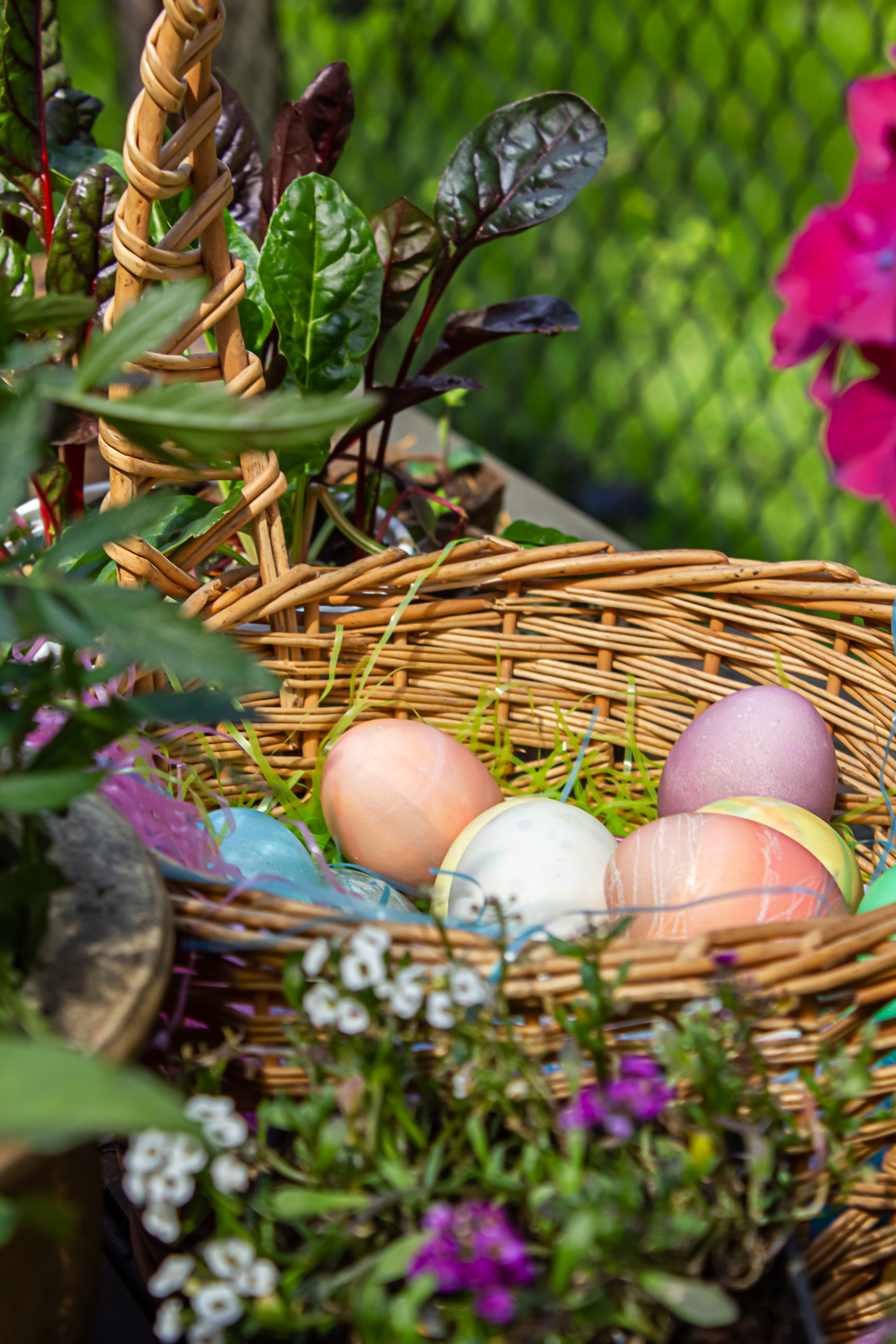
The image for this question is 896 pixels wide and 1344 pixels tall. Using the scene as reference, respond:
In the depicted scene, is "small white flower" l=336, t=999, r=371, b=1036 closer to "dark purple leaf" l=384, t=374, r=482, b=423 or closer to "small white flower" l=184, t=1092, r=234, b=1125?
"small white flower" l=184, t=1092, r=234, b=1125

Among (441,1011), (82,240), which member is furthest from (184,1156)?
(82,240)

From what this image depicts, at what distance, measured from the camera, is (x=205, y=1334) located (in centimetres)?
41

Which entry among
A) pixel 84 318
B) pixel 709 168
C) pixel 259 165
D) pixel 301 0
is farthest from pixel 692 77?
pixel 84 318

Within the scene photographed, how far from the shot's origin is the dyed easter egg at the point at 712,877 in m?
0.61

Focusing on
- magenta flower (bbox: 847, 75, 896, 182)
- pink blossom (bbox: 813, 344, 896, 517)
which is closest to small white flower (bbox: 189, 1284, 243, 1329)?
pink blossom (bbox: 813, 344, 896, 517)

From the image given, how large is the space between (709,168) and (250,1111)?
2879 millimetres

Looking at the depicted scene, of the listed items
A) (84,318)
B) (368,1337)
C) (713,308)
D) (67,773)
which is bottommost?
(713,308)

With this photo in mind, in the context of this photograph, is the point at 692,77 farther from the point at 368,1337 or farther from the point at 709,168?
the point at 368,1337

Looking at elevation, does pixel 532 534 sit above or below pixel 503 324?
below

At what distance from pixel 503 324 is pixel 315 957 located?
75 centimetres

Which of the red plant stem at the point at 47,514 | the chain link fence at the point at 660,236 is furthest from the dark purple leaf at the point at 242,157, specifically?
the chain link fence at the point at 660,236

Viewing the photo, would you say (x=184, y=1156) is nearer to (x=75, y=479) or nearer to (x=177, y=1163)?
(x=177, y=1163)

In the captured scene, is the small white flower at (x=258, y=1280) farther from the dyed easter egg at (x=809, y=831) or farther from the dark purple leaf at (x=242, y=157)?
the dark purple leaf at (x=242, y=157)

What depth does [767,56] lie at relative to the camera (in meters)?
2.88
